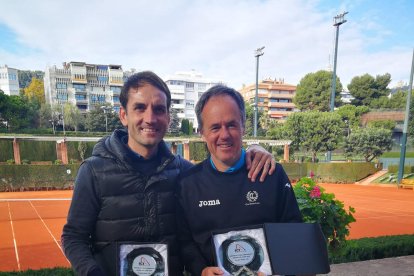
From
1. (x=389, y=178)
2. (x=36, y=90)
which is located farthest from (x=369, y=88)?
(x=36, y=90)

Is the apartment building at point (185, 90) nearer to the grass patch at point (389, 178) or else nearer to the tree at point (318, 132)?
the tree at point (318, 132)

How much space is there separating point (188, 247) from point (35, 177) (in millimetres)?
21218

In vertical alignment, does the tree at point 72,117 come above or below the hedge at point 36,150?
above

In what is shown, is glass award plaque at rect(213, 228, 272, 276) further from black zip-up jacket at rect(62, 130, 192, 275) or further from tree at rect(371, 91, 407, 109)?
tree at rect(371, 91, 407, 109)

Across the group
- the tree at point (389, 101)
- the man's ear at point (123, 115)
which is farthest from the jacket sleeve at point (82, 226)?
the tree at point (389, 101)

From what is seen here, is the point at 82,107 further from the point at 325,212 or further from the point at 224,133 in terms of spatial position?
the point at 224,133

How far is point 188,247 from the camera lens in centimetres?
177

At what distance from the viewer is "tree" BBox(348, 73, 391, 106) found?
49.8 m

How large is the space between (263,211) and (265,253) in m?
0.27

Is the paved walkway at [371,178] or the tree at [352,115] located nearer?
the paved walkway at [371,178]

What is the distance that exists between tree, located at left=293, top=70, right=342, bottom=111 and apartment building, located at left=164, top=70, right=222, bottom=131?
21741 mm

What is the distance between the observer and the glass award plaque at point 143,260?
4.97 feet

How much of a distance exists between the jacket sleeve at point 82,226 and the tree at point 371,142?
30.1 meters

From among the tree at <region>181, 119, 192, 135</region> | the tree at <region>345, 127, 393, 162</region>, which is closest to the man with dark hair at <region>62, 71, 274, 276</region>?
the tree at <region>345, 127, 393, 162</region>
